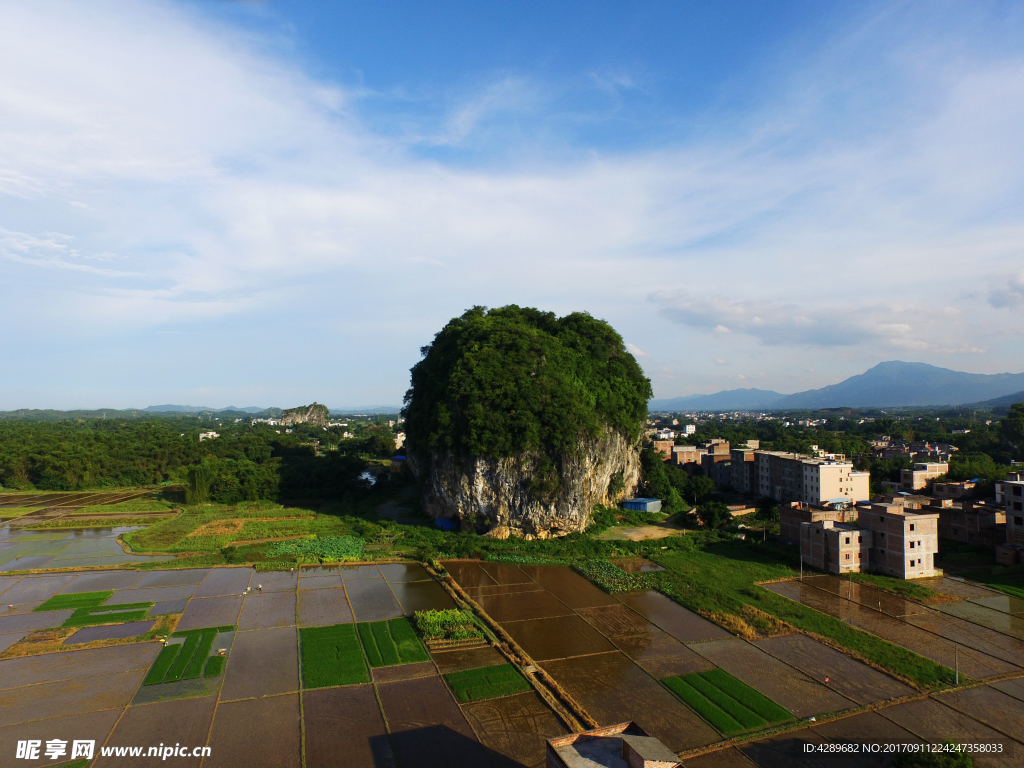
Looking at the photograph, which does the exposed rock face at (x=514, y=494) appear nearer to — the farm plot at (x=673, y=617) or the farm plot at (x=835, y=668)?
the farm plot at (x=673, y=617)

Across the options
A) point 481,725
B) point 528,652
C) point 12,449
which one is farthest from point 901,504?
point 12,449

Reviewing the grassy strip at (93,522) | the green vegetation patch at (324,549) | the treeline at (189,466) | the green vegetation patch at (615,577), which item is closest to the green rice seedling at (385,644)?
the green vegetation patch at (324,549)

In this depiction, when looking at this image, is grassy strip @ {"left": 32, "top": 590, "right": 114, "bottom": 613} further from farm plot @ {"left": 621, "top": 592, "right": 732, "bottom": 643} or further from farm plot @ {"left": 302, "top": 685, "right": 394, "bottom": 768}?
farm plot @ {"left": 621, "top": 592, "right": 732, "bottom": 643}

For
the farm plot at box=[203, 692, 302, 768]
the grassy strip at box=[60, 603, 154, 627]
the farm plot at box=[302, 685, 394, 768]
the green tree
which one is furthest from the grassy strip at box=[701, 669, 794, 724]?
the green tree

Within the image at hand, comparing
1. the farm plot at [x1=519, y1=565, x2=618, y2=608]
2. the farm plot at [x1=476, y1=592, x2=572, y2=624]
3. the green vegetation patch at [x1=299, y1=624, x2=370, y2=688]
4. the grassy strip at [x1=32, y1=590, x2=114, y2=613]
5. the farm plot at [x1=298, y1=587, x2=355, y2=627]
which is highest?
the grassy strip at [x1=32, y1=590, x2=114, y2=613]

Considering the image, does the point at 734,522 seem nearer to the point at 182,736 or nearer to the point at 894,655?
the point at 894,655

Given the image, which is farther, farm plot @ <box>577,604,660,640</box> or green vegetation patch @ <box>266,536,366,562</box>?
green vegetation patch @ <box>266,536,366,562</box>
